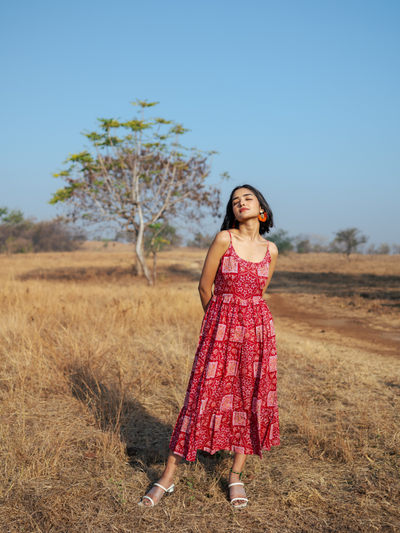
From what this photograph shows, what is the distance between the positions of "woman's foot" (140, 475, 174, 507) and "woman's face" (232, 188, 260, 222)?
1593 mm

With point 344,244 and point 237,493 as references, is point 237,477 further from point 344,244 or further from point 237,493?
point 344,244

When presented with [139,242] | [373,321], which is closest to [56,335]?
[373,321]

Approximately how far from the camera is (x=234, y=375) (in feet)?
7.80

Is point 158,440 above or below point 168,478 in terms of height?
below

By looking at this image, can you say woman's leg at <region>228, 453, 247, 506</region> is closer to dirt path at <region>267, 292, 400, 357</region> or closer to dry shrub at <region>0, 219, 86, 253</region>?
dirt path at <region>267, 292, 400, 357</region>

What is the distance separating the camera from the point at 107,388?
3.93 m

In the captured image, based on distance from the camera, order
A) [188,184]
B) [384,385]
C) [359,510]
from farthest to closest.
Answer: [188,184]
[384,385]
[359,510]

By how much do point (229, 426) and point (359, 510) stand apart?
0.84 meters

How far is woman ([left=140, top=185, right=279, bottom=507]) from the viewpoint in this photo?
2340mm

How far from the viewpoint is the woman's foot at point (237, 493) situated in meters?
2.35

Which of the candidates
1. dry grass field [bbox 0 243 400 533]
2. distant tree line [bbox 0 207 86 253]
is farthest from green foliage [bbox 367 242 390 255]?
dry grass field [bbox 0 243 400 533]

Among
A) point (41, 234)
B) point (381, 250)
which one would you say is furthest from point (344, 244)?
point (41, 234)

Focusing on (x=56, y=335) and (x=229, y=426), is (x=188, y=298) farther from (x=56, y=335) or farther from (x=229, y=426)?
(x=229, y=426)

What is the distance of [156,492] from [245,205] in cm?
174
